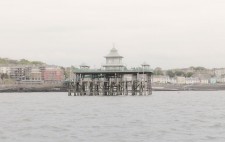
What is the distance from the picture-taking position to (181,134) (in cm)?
4412

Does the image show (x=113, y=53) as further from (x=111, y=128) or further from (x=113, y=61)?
(x=111, y=128)

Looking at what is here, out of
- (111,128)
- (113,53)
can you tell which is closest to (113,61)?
(113,53)

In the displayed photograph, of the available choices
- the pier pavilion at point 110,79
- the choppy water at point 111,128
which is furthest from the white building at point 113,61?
the choppy water at point 111,128

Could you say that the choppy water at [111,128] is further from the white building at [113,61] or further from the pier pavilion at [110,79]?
the white building at [113,61]

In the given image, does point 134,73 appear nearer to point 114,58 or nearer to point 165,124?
point 114,58

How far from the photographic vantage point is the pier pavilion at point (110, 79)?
117500 millimetres

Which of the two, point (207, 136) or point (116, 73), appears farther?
point (116, 73)

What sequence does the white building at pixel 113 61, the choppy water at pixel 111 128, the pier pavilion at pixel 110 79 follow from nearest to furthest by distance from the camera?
the choppy water at pixel 111 128 → the pier pavilion at pixel 110 79 → the white building at pixel 113 61

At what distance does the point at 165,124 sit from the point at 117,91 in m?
68.0

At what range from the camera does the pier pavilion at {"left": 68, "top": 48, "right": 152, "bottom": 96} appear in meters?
118

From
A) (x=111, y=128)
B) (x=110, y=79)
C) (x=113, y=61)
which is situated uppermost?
(x=113, y=61)

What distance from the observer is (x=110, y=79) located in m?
120

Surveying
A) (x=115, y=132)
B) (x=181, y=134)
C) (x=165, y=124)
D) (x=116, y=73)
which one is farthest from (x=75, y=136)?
(x=116, y=73)

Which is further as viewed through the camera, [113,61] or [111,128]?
[113,61]
